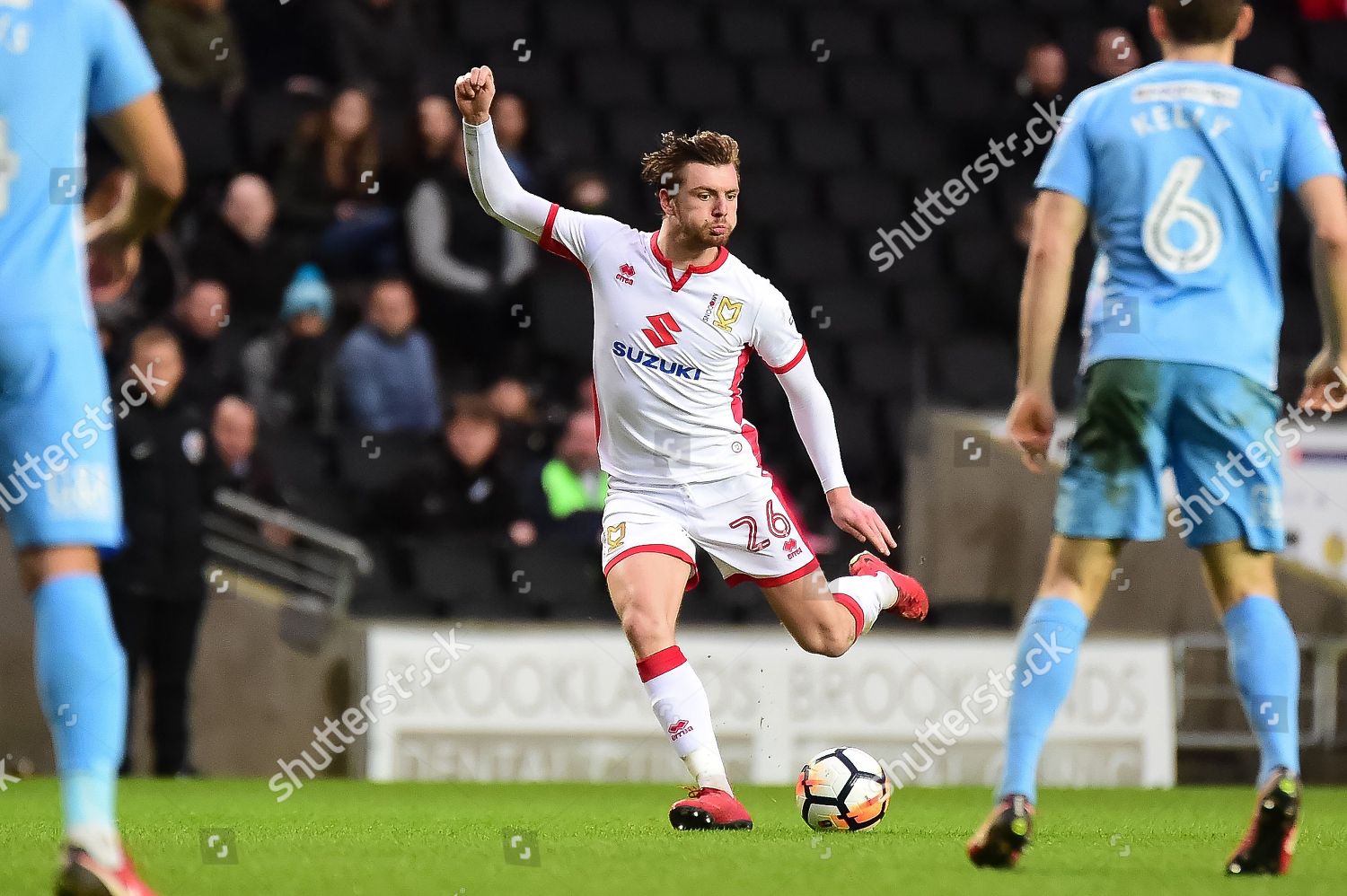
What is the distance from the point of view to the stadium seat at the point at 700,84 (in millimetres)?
13719

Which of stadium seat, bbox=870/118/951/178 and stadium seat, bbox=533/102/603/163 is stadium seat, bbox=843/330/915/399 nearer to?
stadium seat, bbox=870/118/951/178

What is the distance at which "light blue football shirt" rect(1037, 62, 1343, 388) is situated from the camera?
436 cm

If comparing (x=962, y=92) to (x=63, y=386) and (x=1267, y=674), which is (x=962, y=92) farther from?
(x=63, y=386)

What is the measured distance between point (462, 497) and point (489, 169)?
4.29 m

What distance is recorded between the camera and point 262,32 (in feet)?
40.7

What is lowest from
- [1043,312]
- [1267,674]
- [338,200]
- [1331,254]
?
[1267,674]

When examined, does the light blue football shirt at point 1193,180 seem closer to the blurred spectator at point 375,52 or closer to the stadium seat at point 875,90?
the blurred spectator at point 375,52

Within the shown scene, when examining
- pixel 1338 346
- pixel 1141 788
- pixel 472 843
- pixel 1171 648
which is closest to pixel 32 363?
pixel 472 843

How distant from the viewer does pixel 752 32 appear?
14.3 metres

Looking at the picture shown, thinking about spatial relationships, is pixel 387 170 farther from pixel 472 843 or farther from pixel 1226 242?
pixel 1226 242

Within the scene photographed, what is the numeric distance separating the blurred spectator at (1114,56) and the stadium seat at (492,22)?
386 cm

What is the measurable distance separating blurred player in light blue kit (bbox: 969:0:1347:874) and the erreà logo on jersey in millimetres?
2003

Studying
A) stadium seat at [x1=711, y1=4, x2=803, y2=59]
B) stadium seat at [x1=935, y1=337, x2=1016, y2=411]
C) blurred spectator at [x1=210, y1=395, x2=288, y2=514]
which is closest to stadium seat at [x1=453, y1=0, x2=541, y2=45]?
stadium seat at [x1=711, y1=4, x2=803, y2=59]

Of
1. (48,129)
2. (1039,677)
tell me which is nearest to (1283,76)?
(1039,677)
